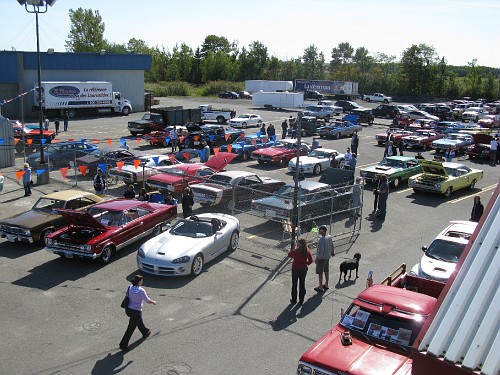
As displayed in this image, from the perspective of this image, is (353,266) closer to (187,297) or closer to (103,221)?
(187,297)

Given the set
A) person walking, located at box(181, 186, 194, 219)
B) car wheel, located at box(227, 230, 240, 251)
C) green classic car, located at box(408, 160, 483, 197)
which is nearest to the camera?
car wheel, located at box(227, 230, 240, 251)

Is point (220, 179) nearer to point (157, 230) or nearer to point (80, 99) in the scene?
point (157, 230)

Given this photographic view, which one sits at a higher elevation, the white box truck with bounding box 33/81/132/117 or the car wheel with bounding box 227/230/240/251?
the white box truck with bounding box 33/81/132/117

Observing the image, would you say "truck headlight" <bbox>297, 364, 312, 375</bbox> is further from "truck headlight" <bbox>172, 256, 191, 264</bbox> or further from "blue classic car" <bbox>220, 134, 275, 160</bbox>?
"blue classic car" <bbox>220, 134, 275, 160</bbox>

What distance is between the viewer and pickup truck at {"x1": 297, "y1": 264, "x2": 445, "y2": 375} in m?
7.64

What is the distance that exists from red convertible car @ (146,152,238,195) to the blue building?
28049mm

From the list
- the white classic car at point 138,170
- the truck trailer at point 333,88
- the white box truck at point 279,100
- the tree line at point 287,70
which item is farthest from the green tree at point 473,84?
the white classic car at point 138,170

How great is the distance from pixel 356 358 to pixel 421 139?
102ft

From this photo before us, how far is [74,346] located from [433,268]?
7.98 meters

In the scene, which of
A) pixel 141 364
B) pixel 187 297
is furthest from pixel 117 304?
pixel 141 364

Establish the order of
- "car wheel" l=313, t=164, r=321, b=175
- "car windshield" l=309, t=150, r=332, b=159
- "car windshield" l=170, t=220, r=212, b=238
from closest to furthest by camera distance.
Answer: "car windshield" l=170, t=220, r=212, b=238
"car wheel" l=313, t=164, r=321, b=175
"car windshield" l=309, t=150, r=332, b=159

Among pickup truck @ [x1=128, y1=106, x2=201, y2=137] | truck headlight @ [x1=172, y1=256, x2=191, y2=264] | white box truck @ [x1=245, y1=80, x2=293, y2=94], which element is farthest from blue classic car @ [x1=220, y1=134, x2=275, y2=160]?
white box truck @ [x1=245, y1=80, x2=293, y2=94]

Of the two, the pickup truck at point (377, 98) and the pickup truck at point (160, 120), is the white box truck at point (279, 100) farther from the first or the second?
the pickup truck at point (160, 120)

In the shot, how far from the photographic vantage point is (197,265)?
13438 millimetres
